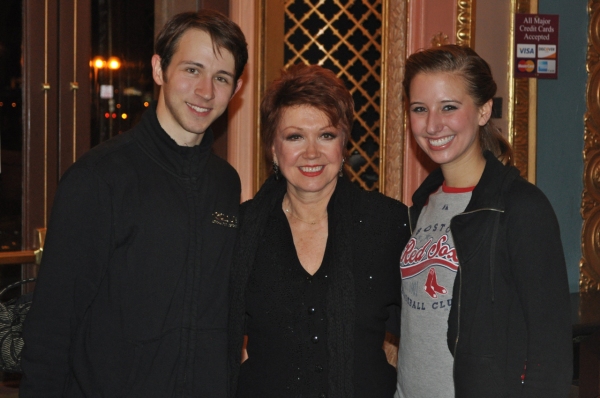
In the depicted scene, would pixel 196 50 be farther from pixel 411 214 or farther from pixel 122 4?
pixel 122 4

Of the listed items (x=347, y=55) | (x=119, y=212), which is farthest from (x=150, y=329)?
(x=347, y=55)

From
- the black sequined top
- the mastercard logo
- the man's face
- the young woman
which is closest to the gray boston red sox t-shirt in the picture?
the young woman

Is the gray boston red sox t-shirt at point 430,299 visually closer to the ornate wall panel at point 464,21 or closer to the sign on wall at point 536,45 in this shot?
the ornate wall panel at point 464,21

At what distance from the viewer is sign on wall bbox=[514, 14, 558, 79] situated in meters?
3.26

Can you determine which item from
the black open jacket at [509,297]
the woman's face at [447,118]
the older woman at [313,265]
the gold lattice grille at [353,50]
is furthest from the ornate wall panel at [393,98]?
the black open jacket at [509,297]

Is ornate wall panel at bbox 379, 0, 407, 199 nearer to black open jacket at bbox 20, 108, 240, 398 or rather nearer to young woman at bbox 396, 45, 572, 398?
young woman at bbox 396, 45, 572, 398

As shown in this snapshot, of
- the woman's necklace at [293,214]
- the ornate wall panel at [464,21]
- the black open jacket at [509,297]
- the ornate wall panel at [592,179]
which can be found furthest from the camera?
the ornate wall panel at [592,179]

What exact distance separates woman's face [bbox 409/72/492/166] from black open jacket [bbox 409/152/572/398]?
117 mm

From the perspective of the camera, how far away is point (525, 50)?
3.25m

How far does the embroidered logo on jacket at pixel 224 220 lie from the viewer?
1.92 metres

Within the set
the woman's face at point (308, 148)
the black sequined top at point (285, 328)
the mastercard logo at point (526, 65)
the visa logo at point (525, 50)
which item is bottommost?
the black sequined top at point (285, 328)

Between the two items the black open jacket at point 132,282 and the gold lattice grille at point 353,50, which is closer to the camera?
the black open jacket at point 132,282

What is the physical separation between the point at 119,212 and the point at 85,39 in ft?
5.08

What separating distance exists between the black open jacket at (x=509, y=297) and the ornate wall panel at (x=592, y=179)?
1.86m
